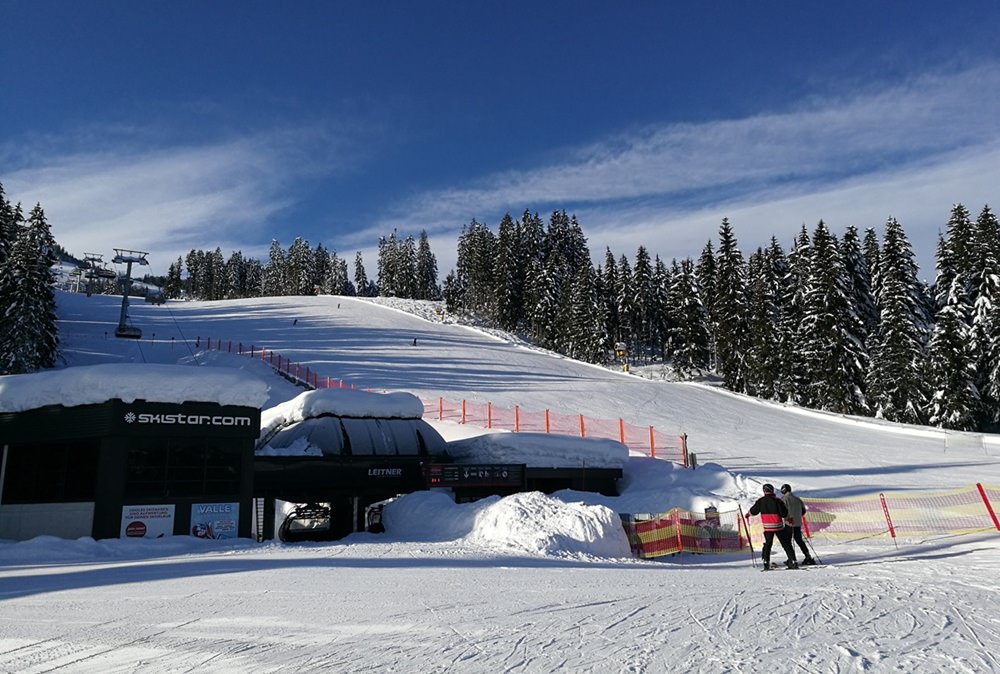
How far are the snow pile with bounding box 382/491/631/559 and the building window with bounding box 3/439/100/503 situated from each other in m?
6.51

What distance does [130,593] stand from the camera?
8.23 metres

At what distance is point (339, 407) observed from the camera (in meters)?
20.1

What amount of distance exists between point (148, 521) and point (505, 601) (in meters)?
9.77

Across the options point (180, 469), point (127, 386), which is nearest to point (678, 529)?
point (180, 469)

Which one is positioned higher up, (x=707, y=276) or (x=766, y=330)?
(x=707, y=276)

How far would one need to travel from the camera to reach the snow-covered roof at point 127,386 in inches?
571

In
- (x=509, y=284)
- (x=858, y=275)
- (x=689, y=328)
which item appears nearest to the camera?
(x=858, y=275)

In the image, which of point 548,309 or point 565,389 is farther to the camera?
point 548,309

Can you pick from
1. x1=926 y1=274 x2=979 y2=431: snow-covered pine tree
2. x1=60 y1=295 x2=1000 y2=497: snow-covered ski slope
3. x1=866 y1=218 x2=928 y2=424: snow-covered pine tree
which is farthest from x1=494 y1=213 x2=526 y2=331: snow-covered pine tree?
x1=926 y1=274 x2=979 y2=431: snow-covered pine tree

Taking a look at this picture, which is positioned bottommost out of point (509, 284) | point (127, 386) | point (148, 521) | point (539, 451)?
point (148, 521)

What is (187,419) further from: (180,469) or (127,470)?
(127,470)

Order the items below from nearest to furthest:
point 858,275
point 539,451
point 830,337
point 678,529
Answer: point 678,529, point 539,451, point 830,337, point 858,275

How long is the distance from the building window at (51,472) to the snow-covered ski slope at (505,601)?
6.26 ft

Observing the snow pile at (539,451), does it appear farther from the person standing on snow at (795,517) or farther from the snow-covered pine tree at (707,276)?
the snow-covered pine tree at (707,276)
